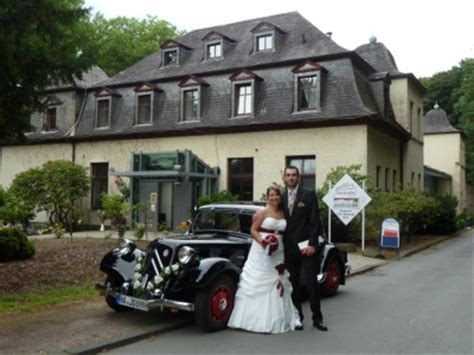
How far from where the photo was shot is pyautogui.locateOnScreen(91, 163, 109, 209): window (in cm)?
2677

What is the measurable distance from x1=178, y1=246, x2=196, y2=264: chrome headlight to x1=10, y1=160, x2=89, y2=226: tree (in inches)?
718

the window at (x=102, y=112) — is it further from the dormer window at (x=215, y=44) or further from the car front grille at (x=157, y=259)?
the car front grille at (x=157, y=259)

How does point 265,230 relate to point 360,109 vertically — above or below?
below

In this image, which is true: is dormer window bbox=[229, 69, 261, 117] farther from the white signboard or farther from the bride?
the bride

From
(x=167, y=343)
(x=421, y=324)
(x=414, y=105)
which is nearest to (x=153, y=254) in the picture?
(x=167, y=343)

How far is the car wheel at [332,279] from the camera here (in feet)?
30.5

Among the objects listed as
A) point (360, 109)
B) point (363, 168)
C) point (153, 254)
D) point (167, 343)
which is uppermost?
point (360, 109)

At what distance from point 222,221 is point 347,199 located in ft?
28.0

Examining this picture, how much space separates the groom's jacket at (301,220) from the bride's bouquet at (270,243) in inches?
9.7

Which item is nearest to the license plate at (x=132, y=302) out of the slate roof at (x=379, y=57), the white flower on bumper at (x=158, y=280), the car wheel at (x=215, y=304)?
the white flower on bumper at (x=158, y=280)

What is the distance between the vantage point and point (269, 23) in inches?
964

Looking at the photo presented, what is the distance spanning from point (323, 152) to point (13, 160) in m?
18.3

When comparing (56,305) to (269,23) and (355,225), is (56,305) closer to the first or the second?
(355,225)

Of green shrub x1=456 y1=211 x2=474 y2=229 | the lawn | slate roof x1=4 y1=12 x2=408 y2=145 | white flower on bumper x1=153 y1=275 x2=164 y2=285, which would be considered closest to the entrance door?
slate roof x1=4 y1=12 x2=408 y2=145
